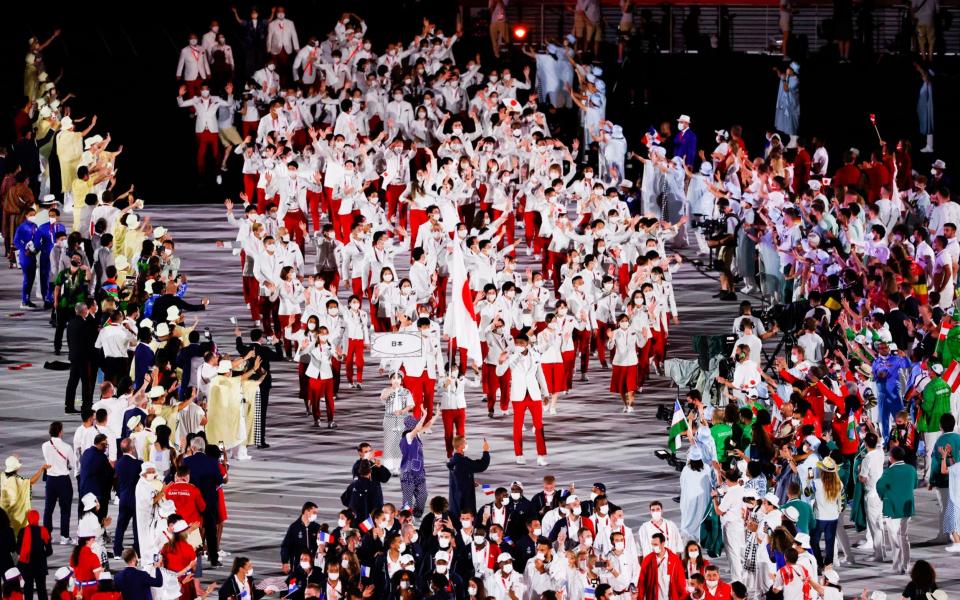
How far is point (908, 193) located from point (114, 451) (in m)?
13.3

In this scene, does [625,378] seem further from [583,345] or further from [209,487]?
[209,487]

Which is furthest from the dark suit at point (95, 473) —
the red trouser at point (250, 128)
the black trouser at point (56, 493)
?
the red trouser at point (250, 128)

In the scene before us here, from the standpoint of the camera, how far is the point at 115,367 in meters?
21.2

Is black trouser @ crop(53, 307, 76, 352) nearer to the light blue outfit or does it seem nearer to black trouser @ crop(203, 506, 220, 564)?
black trouser @ crop(203, 506, 220, 564)

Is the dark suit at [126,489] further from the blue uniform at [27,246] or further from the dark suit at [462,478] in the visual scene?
the blue uniform at [27,246]

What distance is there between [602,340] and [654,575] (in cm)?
827

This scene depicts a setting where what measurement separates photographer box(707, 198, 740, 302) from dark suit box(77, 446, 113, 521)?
11.6 metres

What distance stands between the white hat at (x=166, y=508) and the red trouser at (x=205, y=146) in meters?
15.7

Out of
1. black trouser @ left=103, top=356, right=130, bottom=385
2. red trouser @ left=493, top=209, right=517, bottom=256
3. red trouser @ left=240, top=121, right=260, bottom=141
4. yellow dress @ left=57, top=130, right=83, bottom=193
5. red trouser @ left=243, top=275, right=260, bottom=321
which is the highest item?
red trouser @ left=240, top=121, right=260, bottom=141

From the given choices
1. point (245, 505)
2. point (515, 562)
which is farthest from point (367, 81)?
point (515, 562)

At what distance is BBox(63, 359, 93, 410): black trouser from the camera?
2156 centimetres

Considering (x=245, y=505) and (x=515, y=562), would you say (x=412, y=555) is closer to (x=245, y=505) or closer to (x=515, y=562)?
(x=515, y=562)

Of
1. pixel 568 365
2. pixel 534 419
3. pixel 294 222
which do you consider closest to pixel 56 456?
pixel 534 419

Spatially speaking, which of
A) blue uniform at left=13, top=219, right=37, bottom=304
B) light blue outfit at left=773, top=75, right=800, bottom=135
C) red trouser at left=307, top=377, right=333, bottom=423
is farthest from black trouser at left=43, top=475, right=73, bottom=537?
light blue outfit at left=773, top=75, right=800, bottom=135
